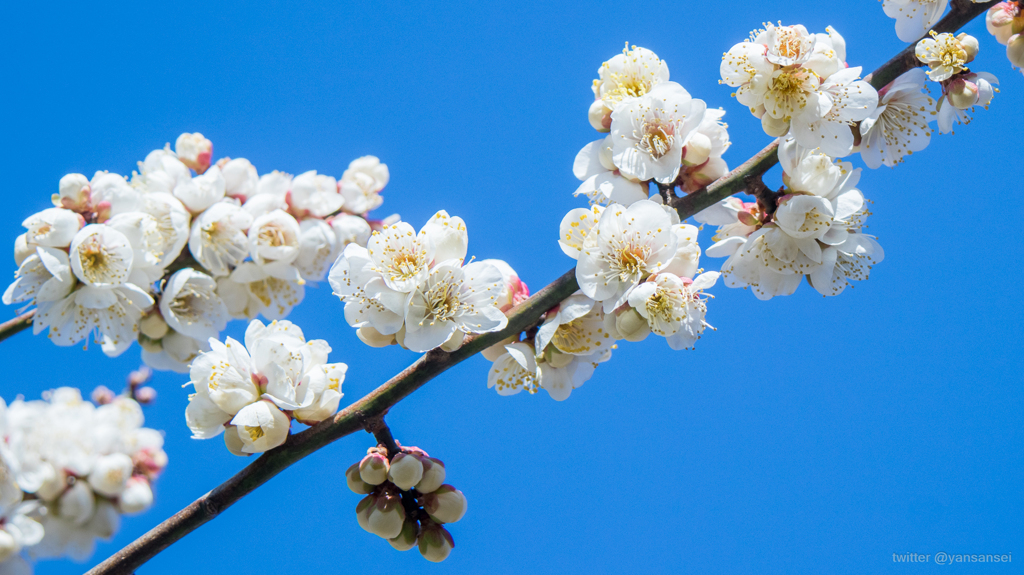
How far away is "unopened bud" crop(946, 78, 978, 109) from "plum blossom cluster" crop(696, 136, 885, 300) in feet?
0.89

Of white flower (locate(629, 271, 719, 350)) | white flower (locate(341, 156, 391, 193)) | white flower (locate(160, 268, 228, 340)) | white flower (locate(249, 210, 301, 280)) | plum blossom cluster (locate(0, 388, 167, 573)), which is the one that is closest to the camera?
plum blossom cluster (locate(0, 388, 167, 573))

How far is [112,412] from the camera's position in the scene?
1.43 metres

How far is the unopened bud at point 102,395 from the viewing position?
2.62 meters

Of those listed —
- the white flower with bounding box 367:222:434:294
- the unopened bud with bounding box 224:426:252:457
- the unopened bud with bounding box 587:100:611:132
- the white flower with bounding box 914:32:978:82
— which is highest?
the unopened bud with bounding box 587:100:611:132

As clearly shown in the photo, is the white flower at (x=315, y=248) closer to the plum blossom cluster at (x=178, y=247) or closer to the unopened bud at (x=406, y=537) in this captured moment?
the plum blossom cluster at (x=178, y=247)

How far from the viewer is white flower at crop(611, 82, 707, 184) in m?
1.48

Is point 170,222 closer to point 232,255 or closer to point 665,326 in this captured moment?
point 232,255

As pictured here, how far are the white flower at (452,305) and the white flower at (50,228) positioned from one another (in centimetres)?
105

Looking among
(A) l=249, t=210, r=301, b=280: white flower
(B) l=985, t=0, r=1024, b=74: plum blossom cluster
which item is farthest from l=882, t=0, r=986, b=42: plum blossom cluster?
(A) l=249, t=210, r=301, b=280: white flower

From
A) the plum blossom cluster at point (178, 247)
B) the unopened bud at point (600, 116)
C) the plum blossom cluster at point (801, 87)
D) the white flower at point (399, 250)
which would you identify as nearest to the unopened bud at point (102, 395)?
the plum blossom cluster at point (178, 247)

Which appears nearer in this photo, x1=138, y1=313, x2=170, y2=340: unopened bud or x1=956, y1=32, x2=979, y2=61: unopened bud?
x1=956, y1=32, x2=979, y2=61: unopened bud

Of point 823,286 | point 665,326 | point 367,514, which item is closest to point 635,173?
point 665,326

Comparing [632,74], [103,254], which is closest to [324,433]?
[103,254]

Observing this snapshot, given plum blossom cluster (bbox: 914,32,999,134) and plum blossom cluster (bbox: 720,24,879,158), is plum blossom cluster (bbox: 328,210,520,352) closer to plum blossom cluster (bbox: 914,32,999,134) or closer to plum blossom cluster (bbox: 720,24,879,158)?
plum blossom cluster (bbox: 720,24,879,158)
